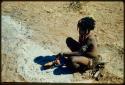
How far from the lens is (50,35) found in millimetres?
6508

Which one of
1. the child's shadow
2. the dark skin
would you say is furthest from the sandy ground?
the dark skin

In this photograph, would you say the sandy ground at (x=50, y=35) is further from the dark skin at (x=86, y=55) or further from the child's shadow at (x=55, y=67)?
the dark skin at (x=86, y=55)

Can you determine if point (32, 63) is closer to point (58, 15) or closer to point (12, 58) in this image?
point (12, 58)

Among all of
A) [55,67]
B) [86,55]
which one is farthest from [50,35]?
[86,55]

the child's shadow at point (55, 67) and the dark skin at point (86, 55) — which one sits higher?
the dark skin at point (86, 55)

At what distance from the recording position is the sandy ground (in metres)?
5.46

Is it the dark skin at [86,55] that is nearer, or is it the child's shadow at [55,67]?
the dark skin at [86,55]

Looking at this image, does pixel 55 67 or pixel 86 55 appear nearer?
pixel 86 55

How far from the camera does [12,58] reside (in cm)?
578

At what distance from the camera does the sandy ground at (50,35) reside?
5465mm

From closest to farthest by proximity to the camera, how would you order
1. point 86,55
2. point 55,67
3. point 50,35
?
point 86,55, point 55,67, point 50,35

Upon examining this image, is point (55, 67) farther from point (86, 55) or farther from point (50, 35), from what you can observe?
point (50, 35)

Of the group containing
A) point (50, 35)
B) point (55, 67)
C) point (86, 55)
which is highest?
point (50, 35)

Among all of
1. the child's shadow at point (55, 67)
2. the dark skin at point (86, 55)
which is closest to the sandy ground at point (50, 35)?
the child's shadow at point (55, 67)
